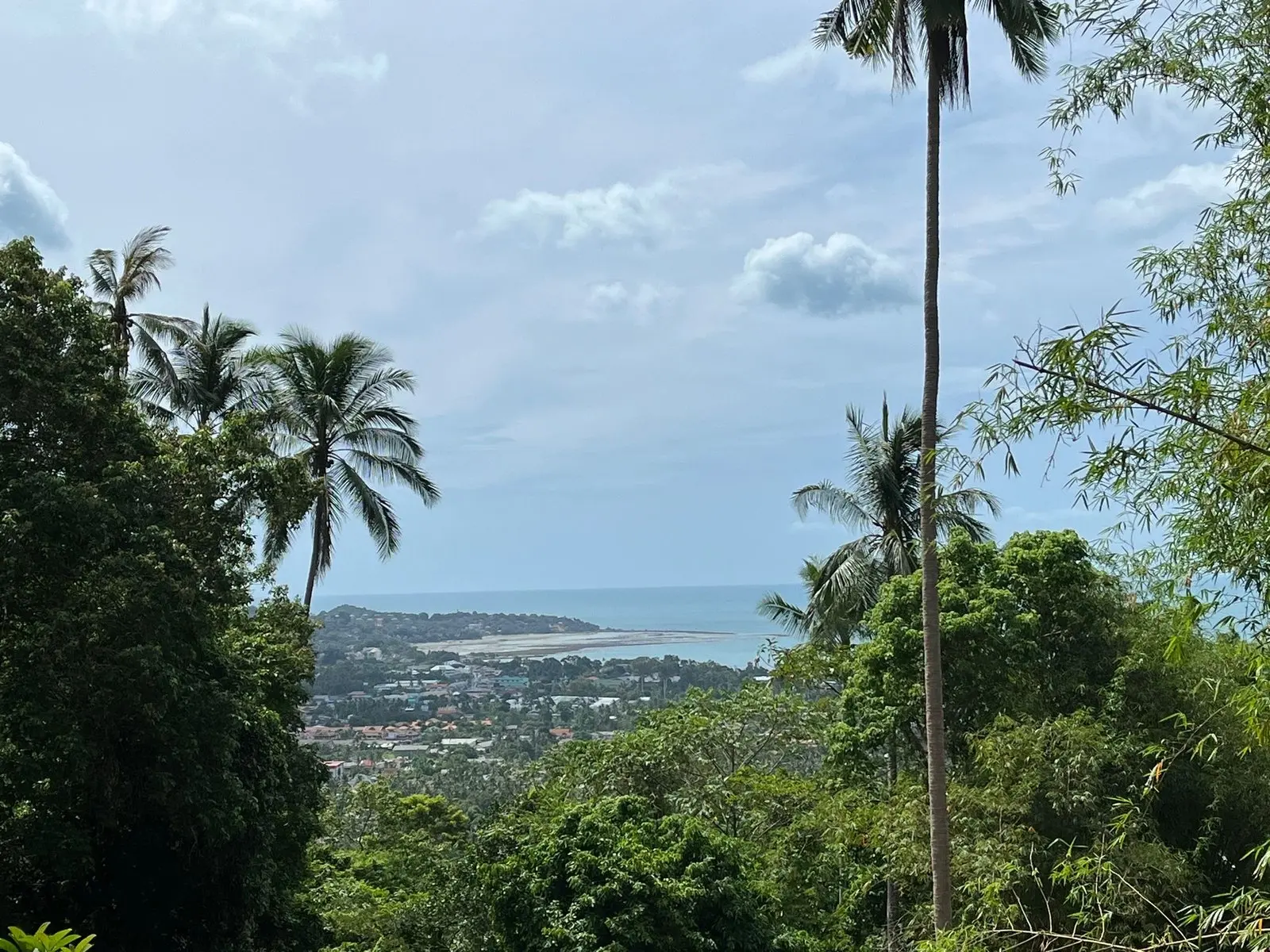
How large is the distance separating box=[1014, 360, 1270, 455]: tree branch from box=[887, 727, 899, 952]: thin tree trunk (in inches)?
384

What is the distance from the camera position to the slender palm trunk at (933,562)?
30.6 feet

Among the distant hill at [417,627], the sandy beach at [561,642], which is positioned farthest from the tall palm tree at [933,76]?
the sandy beach at [561,642]

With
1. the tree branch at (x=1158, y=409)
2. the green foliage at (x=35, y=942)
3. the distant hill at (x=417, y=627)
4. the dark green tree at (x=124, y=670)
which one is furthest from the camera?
the distant hill at (x=417, y=627)

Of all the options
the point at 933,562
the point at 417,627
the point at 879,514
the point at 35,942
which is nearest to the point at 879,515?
the point at 879,514

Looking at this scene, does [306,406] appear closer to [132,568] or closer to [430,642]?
[132,568]

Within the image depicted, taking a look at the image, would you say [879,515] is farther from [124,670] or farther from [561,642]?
[561,642]

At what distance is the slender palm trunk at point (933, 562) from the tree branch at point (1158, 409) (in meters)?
5.49

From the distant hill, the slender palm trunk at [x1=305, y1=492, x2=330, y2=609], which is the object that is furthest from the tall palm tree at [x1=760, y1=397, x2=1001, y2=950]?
the distant hill

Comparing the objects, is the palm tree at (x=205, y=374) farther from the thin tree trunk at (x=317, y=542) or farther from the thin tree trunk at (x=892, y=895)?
the thin tree trunk at (x=892, y=895)

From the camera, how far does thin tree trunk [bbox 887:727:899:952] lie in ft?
40.5

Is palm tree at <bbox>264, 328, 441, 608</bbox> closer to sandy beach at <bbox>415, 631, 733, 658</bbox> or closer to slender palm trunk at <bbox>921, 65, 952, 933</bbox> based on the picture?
slender palm trunk at <bbox>921, 65, 952, 933</bbox>

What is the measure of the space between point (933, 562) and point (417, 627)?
9717cm

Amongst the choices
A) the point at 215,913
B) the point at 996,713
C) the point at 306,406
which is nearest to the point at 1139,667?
the point at 996,713

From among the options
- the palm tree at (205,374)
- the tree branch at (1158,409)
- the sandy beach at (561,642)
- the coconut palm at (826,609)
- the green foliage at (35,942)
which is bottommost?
the sandy beach at (561,642)
